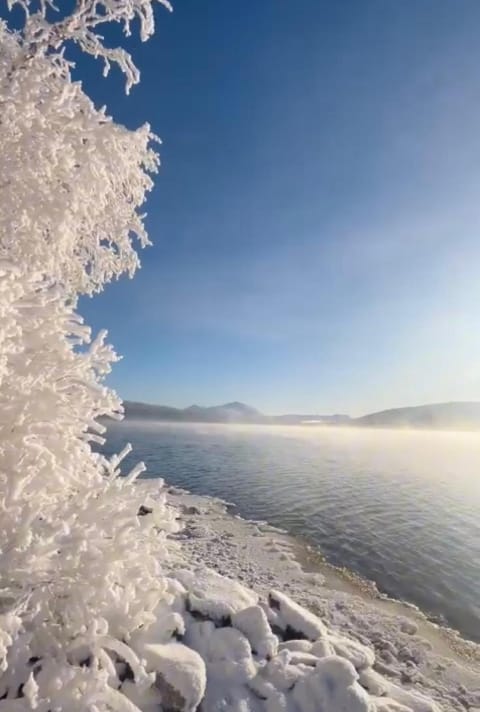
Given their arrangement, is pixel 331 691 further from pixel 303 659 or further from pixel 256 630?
pixel 256 630

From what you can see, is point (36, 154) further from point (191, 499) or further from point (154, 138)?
point (191, 499)

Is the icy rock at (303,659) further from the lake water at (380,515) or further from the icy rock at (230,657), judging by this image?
the lake water at (380,515)

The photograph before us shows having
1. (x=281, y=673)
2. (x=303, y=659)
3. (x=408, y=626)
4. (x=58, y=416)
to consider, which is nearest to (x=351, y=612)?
(x=408, y=626)

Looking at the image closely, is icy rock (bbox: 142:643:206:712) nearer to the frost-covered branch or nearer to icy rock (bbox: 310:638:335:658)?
icy rock (bbox: 310:638:335:658)

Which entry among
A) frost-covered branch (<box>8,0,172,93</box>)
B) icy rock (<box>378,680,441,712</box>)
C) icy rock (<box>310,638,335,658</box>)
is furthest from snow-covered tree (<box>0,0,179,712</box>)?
icy rock (<box>378,680,441,712</box>)

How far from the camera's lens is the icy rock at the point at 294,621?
904 centimetres

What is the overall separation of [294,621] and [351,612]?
701 centimetres

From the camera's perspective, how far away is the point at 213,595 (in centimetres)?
865

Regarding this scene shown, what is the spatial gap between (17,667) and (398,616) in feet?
45.1

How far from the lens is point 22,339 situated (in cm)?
558

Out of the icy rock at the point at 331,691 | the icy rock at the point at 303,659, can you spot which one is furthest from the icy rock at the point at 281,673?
the icy rock at the point at 303,659

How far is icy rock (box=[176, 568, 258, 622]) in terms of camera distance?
8.23 m

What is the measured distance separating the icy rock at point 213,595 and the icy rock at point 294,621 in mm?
514

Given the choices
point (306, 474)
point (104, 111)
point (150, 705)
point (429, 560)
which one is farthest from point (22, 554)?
point (306, 474)
